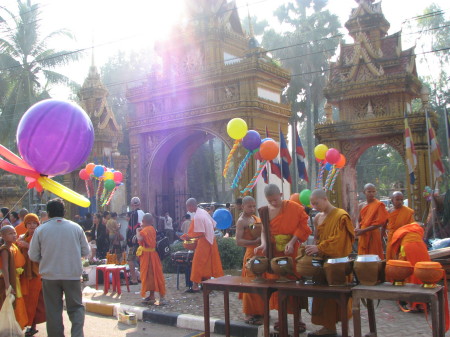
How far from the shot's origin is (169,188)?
19.0 metres

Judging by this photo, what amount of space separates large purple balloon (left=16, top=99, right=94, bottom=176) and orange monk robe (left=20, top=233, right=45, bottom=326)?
1700 millimetres

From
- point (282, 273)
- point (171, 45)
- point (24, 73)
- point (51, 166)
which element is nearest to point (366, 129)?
point (171, 45)

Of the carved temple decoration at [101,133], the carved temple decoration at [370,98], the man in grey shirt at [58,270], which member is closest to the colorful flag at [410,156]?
the carved temple decoration at [370,98]

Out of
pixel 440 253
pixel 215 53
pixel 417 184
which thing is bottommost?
pixel 440 253

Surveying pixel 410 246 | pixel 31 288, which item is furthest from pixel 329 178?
pixel 31 288

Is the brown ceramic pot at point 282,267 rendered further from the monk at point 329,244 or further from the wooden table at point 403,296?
the wooden table at point 403,296

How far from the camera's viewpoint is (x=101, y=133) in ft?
71.5

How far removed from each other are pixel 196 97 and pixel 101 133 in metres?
6.77

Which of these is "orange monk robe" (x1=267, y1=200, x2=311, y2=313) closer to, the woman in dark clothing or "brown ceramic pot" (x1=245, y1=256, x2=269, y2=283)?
"brown ceramic pot" (x1=245, y1=256, x2=269, y2=283)

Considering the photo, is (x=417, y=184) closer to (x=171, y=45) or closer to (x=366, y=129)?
(x=366, y=129)

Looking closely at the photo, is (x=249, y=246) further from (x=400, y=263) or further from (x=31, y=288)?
(x=31, y=288)

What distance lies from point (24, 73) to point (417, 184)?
59.3 ft

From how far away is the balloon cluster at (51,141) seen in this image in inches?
217

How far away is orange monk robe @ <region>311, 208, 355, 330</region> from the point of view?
5590 mm
